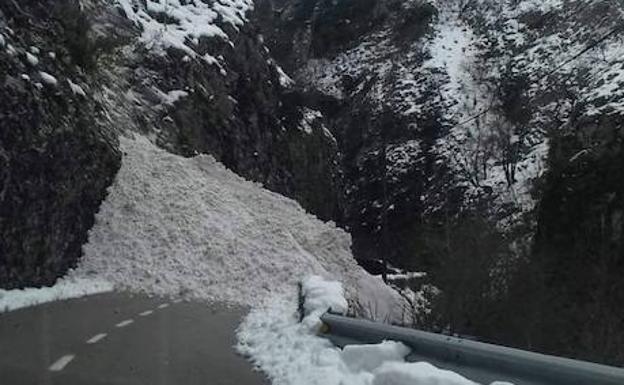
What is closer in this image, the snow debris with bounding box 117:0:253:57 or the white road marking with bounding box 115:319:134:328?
the white road marking with bounding box 115:319:134:328

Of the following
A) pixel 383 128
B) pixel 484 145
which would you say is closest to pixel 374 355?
pixel 484 145

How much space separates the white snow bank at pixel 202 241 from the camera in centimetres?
2016

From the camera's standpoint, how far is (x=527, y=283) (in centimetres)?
2105

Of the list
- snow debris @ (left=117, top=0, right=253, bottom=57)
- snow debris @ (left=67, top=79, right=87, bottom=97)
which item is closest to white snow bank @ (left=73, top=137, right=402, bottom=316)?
snow debris @ (left=67, top=79, right=87, bottom=97)

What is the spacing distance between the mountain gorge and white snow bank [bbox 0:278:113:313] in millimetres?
433

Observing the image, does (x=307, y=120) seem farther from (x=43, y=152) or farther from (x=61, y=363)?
(x=61, y=363)

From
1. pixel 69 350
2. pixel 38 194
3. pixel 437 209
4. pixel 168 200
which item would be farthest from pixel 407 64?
pixel 69 350

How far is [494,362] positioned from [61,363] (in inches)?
207

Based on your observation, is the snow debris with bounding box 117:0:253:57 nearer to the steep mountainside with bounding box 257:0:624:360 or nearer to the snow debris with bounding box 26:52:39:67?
the steep mountainside with bounding box 257:0:624:360

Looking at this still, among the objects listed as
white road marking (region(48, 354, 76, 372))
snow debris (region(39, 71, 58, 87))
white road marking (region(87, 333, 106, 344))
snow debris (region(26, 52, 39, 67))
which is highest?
snow debris (region(26, 52, 39, 67))

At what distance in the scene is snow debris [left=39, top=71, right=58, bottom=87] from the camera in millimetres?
19297

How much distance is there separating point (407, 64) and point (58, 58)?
69.9 m

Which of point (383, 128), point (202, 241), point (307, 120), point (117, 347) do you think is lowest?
point (117, 347)

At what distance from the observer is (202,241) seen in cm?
A: 2292
